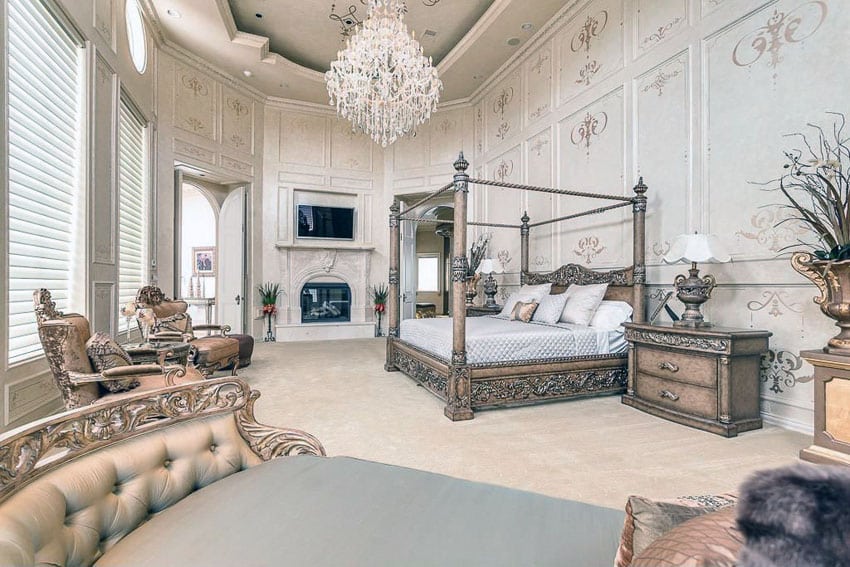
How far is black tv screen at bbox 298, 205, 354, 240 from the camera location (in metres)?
7.50

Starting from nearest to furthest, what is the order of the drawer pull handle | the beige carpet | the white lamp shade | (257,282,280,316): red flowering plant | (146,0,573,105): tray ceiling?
the beige carpet → the white lamp shade → the drawer pull handle → (146,0,573,105): tray ceiling → (257,282,280,316): red flowering plant

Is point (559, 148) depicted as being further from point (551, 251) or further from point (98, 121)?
point (98, 121)

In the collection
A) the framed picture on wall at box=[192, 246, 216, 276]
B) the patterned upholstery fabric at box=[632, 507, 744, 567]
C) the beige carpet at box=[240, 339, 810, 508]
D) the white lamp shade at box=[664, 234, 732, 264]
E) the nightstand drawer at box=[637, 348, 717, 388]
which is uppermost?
the framed picture on wall at box=[192, 246, 216, 276]

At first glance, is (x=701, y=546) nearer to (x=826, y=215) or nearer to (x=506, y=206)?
(x=826, y=215)

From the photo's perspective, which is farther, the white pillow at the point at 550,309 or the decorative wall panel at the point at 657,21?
the white pillow at the point at 550,309

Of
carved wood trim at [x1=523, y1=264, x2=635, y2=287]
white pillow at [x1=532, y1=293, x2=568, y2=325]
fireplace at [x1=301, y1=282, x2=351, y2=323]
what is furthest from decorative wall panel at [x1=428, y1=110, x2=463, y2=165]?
white pillow at [x1=532, y1=293, x2=568, y2=325]

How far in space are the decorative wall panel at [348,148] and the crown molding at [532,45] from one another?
2.22 m

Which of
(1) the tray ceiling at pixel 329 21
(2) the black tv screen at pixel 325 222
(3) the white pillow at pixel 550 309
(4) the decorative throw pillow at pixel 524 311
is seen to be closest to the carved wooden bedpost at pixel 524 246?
(4) the decorative throw pillow at pixel 524 311

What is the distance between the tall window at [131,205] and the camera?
4383 millimetres

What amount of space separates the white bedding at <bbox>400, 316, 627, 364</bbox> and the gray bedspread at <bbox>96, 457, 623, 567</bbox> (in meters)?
2.10

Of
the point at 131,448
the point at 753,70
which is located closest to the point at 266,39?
the point at 753,70

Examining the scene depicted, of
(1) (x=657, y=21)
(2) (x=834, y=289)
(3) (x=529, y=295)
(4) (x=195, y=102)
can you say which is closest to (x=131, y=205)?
(4) (x=195, y=102)

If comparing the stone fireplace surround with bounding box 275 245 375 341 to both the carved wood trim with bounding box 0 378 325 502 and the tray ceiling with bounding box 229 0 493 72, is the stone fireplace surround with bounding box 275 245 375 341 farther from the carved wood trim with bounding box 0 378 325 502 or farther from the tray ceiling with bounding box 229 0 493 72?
the carved wood trim with bounding box 0 378 325 502

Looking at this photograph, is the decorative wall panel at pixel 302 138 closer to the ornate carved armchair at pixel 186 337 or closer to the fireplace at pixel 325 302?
the fireplace at pixel 325 302
